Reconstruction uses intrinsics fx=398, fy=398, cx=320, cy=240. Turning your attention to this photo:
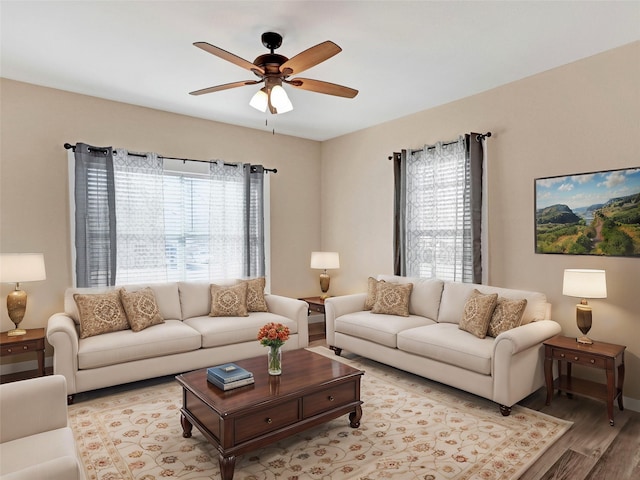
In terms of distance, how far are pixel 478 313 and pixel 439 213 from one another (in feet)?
4.75

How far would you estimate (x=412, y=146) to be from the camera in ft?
16.3

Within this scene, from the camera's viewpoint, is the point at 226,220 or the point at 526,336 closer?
the point at 526,336

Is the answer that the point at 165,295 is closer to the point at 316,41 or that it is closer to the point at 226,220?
the point at 226,220

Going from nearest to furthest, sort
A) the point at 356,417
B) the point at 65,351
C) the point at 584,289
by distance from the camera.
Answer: the point at 356,417
the point at 584,289
the point at 65,351

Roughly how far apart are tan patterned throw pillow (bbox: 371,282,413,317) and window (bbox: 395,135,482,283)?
48 centimetres

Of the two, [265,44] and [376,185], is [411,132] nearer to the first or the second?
Answer: [376,185]

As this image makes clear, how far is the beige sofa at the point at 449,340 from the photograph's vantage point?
3.07m

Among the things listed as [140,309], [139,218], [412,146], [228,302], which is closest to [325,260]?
[228,302]

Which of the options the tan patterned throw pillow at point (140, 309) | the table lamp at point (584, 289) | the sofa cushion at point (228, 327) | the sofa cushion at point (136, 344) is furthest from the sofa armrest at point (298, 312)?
the table lamp at point (584, 289)

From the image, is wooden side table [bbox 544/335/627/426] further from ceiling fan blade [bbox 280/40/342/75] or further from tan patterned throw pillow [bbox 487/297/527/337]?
ceiling fan blade [bbox 280/40/342/75]

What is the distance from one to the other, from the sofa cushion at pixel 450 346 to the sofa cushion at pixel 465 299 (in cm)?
17

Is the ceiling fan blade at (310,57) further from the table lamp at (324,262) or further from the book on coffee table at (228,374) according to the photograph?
the table lamp at (324,262)

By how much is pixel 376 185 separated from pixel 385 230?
640 mm

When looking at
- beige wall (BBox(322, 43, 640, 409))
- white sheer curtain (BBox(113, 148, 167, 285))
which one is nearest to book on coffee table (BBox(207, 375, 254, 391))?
white sheer curtain (BBox(113, 148, 167, 285))
